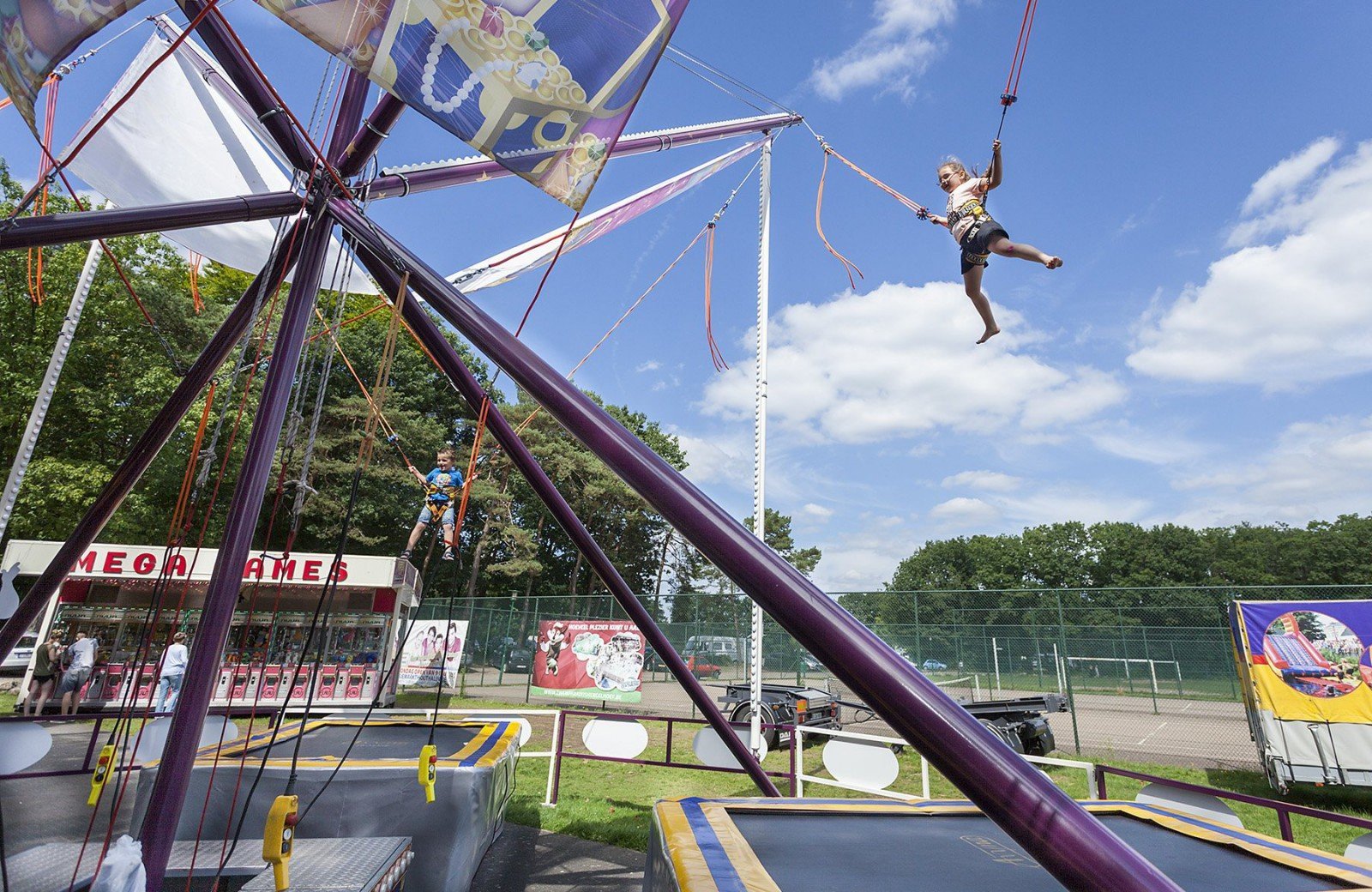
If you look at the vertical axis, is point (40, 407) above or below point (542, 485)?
above

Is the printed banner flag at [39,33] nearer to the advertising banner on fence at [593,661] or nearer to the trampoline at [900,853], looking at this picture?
the trampoline at [900,853]

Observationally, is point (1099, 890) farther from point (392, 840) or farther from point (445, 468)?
point (445, 468)

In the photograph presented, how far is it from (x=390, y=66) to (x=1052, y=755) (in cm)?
1363

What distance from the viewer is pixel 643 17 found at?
112 inches

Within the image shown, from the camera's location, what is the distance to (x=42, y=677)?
531 inches

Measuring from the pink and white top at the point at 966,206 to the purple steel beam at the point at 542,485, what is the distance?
3086mm

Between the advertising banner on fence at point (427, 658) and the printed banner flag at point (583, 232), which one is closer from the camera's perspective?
the printed banner flag at point (583, 232)

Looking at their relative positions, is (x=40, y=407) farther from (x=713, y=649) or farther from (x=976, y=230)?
(x=713, y=649)

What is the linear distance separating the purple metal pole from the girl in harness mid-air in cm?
397

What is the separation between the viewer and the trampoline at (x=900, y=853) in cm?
299

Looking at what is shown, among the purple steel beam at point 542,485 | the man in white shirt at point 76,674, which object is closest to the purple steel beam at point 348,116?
the purple steel beam at point 542,485

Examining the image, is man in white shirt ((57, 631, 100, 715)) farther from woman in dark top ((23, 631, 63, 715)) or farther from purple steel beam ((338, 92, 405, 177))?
purple steel beam ((338, 92, 405, 177))

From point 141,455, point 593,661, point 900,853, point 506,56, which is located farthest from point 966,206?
point 593,661

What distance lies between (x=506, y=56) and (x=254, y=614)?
18.8 metres
